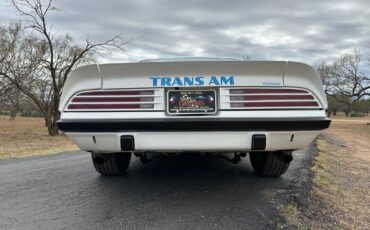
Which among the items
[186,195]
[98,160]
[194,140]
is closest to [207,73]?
[194,140]

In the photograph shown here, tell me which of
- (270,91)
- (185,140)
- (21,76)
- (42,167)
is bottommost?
(42,167)

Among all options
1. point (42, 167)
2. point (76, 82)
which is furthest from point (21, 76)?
point (76, 82)

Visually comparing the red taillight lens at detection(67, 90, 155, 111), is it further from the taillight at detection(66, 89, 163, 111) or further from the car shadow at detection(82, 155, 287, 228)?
the car shadow at detection(82, 155, 287, 228)

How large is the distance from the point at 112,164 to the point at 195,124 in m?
1.95

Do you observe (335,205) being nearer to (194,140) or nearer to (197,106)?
(194,140)

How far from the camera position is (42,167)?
6.79 metres

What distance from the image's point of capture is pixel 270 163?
5008 millimetres

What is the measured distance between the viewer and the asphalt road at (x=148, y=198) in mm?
3447

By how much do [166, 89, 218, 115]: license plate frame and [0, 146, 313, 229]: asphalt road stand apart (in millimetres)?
974

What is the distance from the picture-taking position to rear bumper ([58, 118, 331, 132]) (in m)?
3.50

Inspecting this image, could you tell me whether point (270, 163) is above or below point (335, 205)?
above

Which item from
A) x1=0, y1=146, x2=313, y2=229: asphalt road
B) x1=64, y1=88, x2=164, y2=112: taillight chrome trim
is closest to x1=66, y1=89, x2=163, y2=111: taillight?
x1=64, y1=88, x2=164, y2=112: taillight chrome trim

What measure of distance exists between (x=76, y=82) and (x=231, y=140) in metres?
1.59

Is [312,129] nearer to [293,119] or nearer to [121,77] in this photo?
[293,119]
